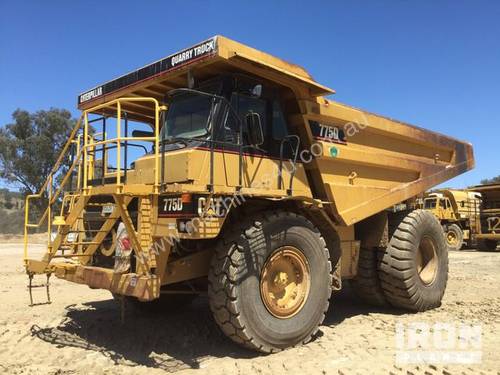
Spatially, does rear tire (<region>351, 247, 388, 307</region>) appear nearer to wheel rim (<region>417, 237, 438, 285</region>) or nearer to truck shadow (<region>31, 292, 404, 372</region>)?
truck shadow (<region>31, 292, 404, 372</region>)

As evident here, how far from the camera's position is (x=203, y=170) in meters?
4.95

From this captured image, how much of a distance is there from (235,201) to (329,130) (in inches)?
83.8

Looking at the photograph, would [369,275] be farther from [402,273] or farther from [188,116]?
[188,116]

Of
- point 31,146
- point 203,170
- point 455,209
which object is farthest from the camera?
point 31,146

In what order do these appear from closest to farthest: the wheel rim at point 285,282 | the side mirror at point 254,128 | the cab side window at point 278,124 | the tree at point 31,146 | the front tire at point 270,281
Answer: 1. the front tire at point 270,281
2. the wheel rim at point 285,282
3. the side mirror at point 254,128
4. the cab side window at point 278,124
5. the tree at point 31,146

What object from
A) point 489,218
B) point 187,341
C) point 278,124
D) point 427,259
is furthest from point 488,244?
point 187,341

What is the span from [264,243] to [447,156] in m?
5.34

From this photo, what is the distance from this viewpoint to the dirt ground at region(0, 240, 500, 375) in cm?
470

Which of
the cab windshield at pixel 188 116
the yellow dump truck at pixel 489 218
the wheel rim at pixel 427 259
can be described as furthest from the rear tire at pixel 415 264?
the yellow dump truck at pixel 489 218

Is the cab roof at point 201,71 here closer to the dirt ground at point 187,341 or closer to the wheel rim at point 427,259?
the dirt ground at point 187,341

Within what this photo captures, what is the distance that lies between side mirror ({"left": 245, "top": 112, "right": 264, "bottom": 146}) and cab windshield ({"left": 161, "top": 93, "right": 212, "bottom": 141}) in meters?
0.45

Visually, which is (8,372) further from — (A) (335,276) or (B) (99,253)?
(A) (335,276)

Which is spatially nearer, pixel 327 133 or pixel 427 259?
pixel 327 133

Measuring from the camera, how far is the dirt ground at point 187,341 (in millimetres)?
4703
